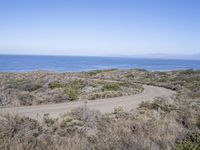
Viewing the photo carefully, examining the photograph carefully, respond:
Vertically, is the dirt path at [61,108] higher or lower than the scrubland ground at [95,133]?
lower

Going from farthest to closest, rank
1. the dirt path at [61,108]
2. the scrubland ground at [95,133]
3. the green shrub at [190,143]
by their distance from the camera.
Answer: the dirt path at [61,108]
the green shrub at [190,143]
the scrubland ground at [95,133]

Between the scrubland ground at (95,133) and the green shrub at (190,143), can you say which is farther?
the green shrub at (190,143)

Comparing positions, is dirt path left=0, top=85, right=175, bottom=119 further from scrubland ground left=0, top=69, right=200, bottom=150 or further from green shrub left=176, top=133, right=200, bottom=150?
green shrub left=176, top=133, right=200, bottom=150

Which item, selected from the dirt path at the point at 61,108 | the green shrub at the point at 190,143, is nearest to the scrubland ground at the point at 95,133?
the green shrub at the point at 190,143

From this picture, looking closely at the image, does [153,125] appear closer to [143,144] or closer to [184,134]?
[184,134]

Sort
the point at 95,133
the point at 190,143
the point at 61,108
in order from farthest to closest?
the point at 61,108
the point at 95,133
the point at 190,143

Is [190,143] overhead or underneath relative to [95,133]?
overhead

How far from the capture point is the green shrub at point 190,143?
806 centimetres

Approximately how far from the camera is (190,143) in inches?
326

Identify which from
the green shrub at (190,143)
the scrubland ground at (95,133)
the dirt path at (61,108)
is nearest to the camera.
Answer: the scrubland ground at (95,133)

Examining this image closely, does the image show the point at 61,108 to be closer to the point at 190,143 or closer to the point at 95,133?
the point at 95,133

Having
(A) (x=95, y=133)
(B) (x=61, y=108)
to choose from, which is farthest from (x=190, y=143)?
(B) (x=61, y=108)

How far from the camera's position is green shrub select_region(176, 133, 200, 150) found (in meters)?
8.06

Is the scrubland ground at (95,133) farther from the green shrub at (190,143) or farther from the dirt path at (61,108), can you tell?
the dirt path at (61,108)
